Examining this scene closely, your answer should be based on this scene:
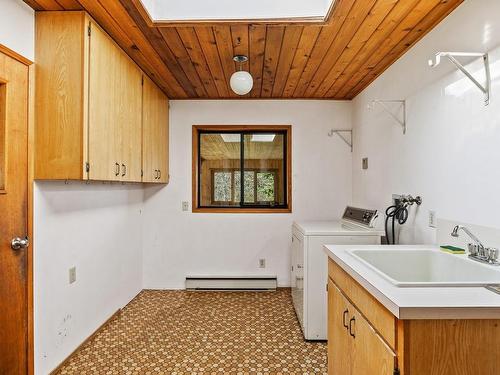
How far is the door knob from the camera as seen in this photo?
171 cm

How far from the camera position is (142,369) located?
213 cm

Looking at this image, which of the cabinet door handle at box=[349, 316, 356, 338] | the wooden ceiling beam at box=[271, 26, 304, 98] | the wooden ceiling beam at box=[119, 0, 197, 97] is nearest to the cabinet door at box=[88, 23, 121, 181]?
the wooden ceiling beam at box=[119, 0, 197, 97]

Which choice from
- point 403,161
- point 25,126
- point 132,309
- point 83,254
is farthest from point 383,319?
point 132,309

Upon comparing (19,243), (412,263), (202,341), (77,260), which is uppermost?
(19,243)

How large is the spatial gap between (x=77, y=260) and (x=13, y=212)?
0.75 meters

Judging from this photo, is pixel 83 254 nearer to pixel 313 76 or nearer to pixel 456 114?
pixel 313 76

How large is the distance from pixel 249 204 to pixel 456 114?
249cm

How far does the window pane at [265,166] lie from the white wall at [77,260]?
144 centimetres

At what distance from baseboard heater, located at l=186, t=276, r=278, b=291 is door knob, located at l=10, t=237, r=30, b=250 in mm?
2106

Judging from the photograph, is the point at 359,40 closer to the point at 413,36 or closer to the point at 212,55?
the point at 413,36

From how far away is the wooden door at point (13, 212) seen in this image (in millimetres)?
1653

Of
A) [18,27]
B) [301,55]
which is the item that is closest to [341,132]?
[301,55]

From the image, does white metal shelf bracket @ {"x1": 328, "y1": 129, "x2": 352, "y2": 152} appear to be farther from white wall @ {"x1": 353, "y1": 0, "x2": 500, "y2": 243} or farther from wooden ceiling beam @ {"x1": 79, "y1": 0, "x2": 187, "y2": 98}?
wooden ceiling beam @ {"x1": 79, "y1": 0, "x2": 187, "y2": 98}

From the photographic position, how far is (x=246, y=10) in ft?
6.50
